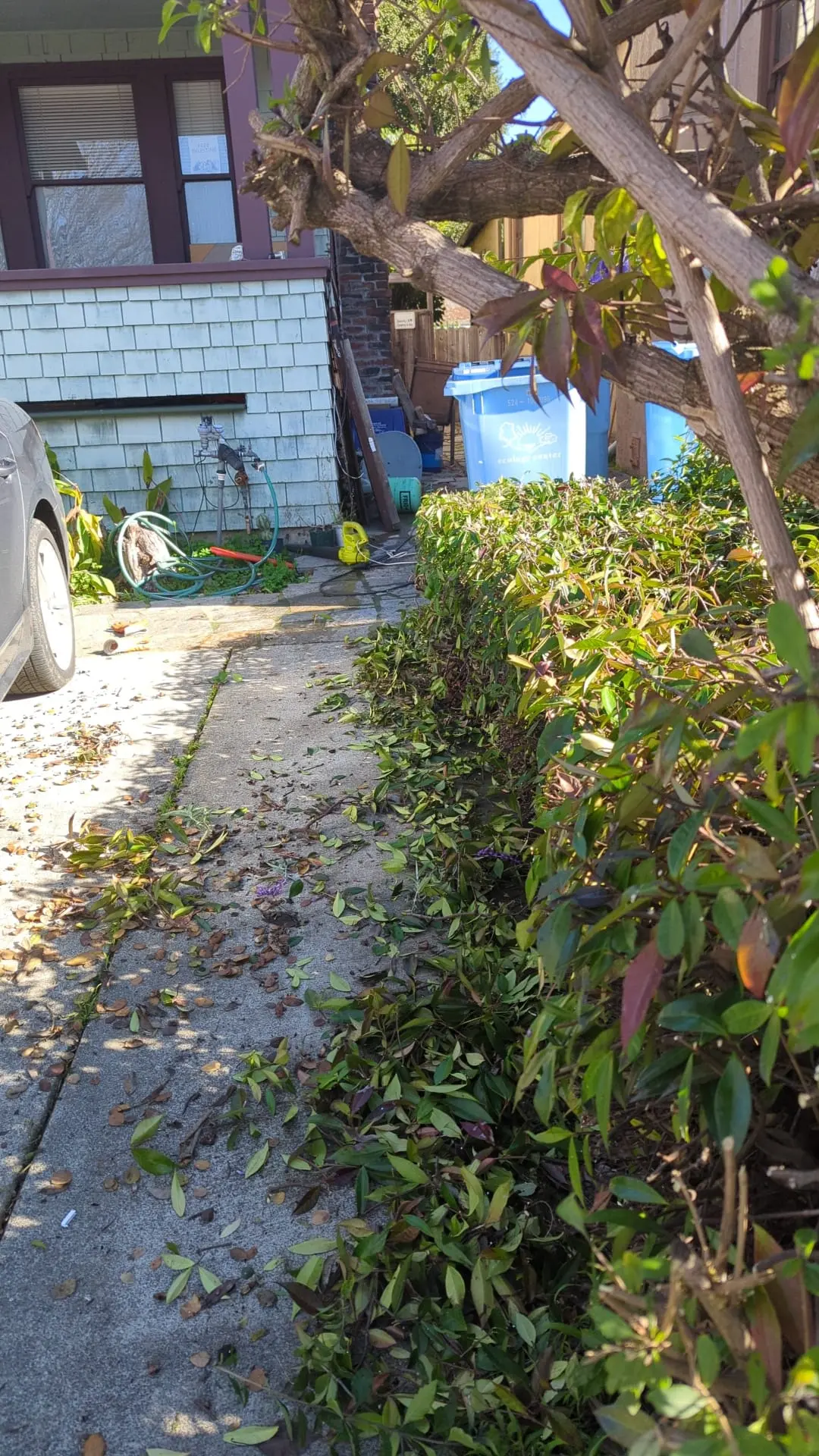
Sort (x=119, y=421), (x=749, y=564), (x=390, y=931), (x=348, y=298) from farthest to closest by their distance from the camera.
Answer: (x=348, y=298), (x=119, y=421), (x=390, y=931), (x=749, y=564)

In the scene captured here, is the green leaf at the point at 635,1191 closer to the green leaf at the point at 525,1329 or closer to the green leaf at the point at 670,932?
the green leaf at the point at 670,932

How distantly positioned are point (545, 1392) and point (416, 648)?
3.72 meters

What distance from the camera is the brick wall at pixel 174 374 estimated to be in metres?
8.78

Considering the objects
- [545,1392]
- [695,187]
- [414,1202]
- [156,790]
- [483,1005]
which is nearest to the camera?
[695,187]

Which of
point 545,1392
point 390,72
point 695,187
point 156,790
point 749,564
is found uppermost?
point 390,72

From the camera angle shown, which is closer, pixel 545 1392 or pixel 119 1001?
pixel 545 1392

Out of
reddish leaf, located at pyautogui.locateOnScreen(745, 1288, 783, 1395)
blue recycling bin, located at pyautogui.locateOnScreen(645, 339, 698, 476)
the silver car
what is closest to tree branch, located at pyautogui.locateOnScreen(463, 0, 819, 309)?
reddish leaf, located at pyautogui.locateOnScreen(745, 1288, 783, 1395)

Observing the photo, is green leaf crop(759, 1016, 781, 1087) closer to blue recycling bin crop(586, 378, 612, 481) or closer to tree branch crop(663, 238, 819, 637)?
tree branch crop(663, 238, 819, 637)

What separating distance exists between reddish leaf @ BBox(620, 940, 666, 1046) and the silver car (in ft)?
12.4

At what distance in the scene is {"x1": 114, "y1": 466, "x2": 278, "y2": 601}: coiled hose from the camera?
320 inches

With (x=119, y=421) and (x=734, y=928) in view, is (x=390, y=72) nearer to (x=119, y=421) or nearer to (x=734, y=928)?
(x=734, y=928)

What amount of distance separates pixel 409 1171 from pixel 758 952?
1.38m

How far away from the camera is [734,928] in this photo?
3.44 ft

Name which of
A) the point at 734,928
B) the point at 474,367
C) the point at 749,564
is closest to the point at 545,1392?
the point at 734,928
